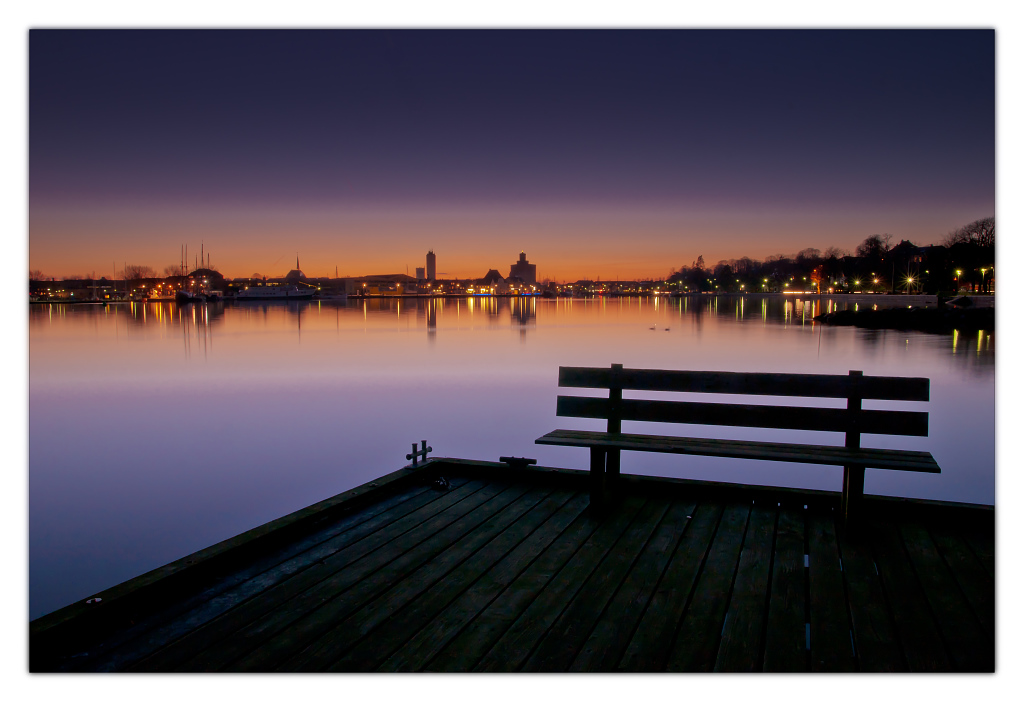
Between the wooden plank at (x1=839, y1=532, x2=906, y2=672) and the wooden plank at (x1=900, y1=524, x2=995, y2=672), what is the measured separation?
0.84ft

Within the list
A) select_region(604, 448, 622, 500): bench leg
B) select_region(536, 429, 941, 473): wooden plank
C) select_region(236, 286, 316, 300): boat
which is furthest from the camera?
select_region(236, 286, 316, 300): boat

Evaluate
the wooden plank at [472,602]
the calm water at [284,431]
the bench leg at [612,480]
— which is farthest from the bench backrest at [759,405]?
the calm water at [284,431]

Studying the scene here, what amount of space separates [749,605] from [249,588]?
10.0 feet

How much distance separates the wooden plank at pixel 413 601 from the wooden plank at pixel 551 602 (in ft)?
1.59

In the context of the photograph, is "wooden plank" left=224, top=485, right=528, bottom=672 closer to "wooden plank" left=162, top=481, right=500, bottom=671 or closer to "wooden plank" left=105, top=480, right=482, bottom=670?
"wooden plank" left=162, top=481, right=500, bottom=671

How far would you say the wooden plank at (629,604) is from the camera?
3.12 metres

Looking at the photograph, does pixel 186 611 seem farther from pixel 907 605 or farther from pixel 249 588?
pixel 907 605

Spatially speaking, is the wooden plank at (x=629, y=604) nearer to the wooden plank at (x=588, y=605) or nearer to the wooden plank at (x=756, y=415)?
the wooden plank at (x=588, y=605)

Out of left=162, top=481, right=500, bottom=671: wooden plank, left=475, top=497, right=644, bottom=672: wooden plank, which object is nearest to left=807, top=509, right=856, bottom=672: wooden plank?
left=475, top=497, right=644, bottom=672: wooden plank

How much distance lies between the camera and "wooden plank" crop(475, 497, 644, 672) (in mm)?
3139

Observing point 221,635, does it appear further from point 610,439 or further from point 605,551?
point 610,439

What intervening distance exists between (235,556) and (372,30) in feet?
13.3

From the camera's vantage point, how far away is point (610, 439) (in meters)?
5.36
